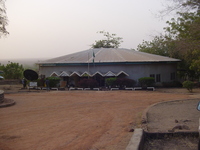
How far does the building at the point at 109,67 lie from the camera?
30.5 meters

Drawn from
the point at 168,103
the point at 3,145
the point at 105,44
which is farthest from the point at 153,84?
the point at 105,44

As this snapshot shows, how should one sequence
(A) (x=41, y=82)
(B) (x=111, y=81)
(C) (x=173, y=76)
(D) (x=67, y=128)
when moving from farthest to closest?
(C) (x=173, y=76), (A) (x=41, y=82), (B) (x=111, y=81), (D) (x=67, y=128)

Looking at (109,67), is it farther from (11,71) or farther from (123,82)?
(11,71)

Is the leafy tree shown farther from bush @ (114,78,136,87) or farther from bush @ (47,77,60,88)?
bush @ (114,78,136,87)

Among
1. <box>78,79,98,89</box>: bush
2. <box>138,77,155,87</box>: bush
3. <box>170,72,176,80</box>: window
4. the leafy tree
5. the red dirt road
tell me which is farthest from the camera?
the leafy tree

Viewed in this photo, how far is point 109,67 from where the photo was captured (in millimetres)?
30719

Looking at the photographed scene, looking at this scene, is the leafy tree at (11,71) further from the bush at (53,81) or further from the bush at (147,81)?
the bush at (147,81)

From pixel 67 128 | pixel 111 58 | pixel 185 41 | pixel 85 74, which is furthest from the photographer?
pixel 111 58

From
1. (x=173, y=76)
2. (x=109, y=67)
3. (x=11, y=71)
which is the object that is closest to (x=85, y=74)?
(x=109, y=67)

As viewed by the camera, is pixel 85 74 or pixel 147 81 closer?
pixel 147 81

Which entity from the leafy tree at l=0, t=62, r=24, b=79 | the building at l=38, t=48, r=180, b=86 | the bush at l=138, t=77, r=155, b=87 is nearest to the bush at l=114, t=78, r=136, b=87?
the bush at l=138, t=77, r=155, b=87

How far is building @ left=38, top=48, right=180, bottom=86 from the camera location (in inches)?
1200

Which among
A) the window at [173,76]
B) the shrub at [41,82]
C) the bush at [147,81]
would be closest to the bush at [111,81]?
the bush at [147,81]

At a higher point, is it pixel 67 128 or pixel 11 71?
pixel 11 71
